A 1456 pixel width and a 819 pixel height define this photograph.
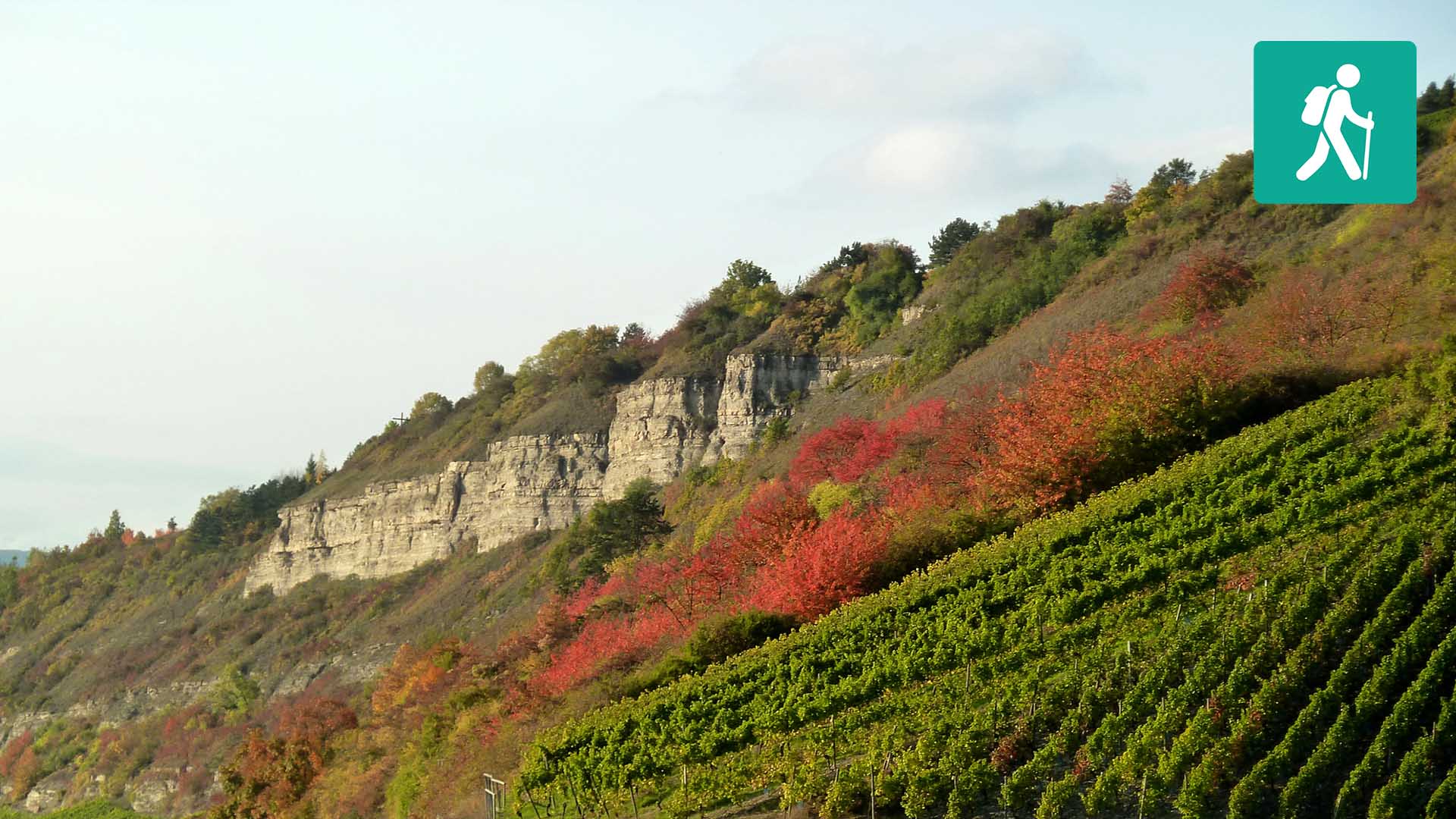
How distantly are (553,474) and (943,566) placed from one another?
48.1m

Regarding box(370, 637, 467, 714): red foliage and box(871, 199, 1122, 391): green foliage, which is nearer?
box(370, 637, 467, 714): red foliage

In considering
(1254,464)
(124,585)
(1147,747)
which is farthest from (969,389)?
(124,585)

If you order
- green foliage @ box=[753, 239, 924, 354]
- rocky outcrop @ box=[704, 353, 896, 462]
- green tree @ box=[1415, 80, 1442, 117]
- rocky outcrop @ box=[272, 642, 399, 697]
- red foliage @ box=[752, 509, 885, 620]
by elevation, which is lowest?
rocky outcrop @ box=[272, 642, 399, 697]

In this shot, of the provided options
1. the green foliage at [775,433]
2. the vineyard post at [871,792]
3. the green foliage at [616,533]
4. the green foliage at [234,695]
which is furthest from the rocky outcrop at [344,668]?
the vineyard post at [871,792]

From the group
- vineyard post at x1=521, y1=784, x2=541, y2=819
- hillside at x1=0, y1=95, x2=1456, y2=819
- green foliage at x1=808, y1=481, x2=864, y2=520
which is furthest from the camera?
green foliage at x1=808, y1=481, x2=864, y2=520

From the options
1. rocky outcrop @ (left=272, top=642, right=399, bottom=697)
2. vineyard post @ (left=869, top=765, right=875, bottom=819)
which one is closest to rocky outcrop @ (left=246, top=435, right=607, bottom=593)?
rocky outcrop @ (left=272, top=642, right=399, bottom=697)

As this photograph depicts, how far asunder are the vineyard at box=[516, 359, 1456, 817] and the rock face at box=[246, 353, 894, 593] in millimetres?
39697

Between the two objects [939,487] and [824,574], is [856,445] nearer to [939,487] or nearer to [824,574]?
[939,487]

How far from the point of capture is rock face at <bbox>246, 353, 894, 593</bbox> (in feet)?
231

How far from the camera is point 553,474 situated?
75.7 m

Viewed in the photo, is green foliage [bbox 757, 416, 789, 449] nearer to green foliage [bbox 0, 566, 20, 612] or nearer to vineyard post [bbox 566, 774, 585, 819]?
vineyard post [bbox 566, 774, 585, 819]

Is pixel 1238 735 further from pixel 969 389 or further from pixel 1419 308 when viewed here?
pixel 969 389

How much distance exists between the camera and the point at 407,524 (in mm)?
83688

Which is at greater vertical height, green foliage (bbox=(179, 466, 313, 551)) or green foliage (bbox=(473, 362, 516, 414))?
green foliage (bbox=(473, 362, 516, 414))
